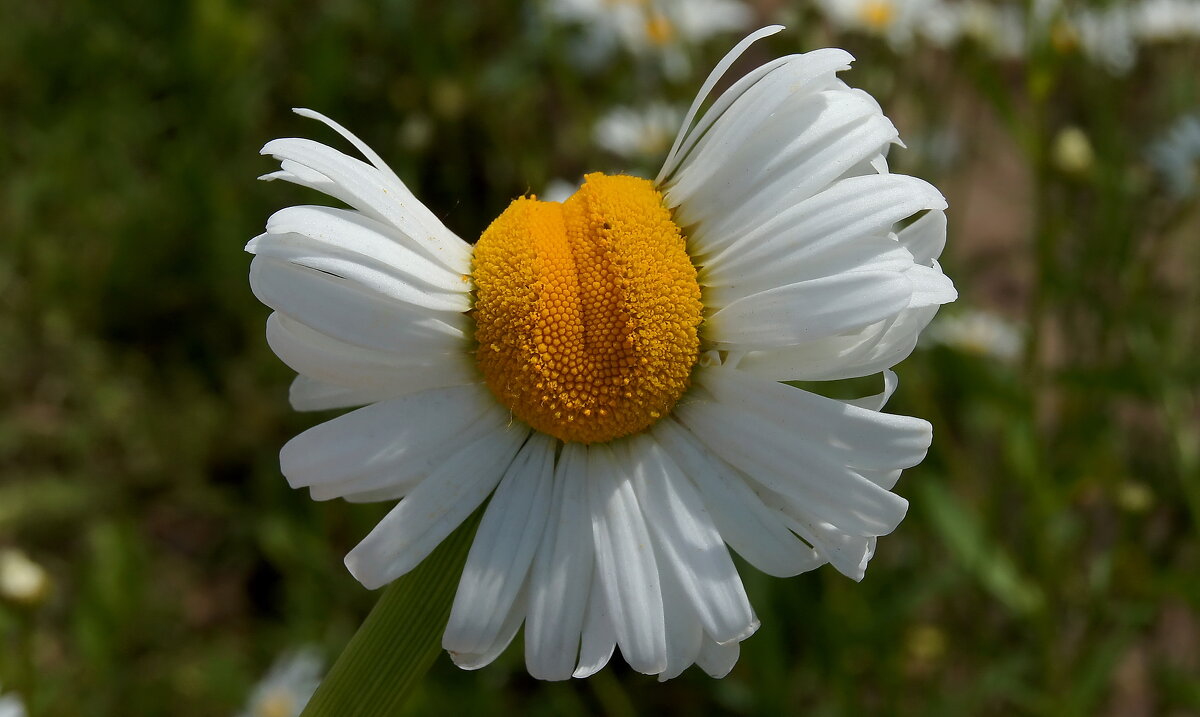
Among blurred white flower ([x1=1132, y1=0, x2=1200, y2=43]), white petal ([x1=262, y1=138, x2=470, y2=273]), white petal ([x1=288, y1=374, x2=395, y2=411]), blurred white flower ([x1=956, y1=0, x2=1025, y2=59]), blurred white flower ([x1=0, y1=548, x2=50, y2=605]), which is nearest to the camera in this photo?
white petal ([x1=262, y1=138, x2=470, y2=273])

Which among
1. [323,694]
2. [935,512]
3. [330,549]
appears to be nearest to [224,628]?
[330,549]

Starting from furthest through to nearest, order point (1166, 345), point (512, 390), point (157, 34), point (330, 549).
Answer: point (157, 34)
point (330, 549)
point (1166, 345)
point (512, 390)

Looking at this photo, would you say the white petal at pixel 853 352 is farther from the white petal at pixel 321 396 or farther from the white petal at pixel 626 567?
the white petal at pixel 321 396

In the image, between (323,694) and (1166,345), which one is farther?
(1166,345)

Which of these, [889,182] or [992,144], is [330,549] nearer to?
[889,182]

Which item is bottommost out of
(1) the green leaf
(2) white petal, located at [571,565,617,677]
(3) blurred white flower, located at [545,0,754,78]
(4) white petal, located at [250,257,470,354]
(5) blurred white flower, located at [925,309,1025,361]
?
(5) blurred white flower, located at [925,309,1025,361]

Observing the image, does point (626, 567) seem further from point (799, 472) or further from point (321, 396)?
point (321, 396)

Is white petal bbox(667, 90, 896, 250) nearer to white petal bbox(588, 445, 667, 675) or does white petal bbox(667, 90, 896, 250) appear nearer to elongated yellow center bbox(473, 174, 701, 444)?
elongated yellow center bbox(473, 174, 701, 444)

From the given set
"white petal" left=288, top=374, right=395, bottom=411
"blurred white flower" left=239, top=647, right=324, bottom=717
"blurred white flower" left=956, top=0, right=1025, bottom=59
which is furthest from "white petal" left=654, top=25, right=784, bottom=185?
"blurred white flower" left=956, top=0, right=1025, bottom=59
